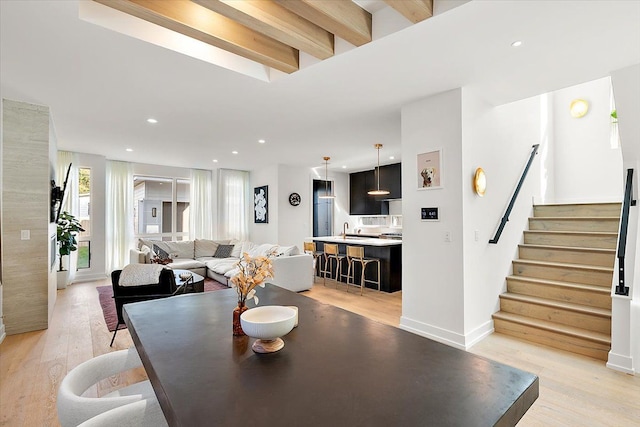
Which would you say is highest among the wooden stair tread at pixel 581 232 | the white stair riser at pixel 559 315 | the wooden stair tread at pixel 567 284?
the wooden stair tread at pixel 581 232

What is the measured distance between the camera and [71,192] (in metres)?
6.38

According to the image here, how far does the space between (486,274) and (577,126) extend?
140 inches

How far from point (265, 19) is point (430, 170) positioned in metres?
2.20

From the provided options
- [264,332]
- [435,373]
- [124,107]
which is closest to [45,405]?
[264,332]

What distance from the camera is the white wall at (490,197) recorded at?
10.6 ft

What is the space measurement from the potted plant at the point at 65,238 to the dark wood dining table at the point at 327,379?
547 centimetres

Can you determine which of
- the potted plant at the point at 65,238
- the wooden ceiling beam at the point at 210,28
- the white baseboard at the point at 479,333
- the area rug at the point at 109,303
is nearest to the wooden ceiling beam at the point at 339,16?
the wooden ceiling beam at the point at 210,28

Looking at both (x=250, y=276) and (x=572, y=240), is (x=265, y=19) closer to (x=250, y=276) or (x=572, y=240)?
(x=250, y=276)

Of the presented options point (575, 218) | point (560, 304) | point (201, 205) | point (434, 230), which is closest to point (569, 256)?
point (575, 218)

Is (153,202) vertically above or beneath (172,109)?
beneath

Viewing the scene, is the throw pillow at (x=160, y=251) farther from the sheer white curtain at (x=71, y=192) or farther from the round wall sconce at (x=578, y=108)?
the round wall sconce at (x=578, y=108)

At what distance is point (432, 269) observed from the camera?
3400 millimetres

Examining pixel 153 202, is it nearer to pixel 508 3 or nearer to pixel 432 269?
pixel 432 269

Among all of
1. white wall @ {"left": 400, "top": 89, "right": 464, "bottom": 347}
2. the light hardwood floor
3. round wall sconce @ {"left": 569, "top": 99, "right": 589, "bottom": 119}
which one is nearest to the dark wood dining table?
the light hardwood floor
